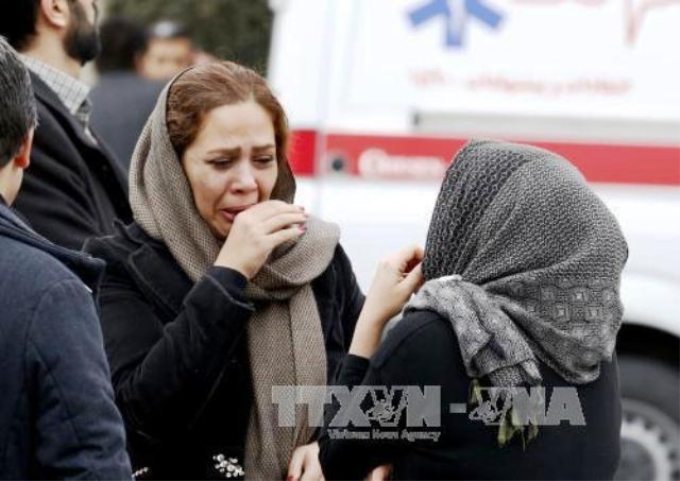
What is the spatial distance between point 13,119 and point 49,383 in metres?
0.43

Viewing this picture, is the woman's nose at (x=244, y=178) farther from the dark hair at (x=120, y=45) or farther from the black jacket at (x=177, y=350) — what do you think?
the dark hair at (x=120, y=45)

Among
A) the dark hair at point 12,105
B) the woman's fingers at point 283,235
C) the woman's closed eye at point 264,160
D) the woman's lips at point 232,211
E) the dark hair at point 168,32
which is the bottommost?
the dark hair at point 168,32

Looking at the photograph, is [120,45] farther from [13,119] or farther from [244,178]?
[13,119]

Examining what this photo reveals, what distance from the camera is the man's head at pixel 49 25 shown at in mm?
3812

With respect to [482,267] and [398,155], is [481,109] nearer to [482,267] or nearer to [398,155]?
[398,155]

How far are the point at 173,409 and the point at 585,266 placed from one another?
79cm

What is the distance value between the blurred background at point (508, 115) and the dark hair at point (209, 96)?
2134 millimetres

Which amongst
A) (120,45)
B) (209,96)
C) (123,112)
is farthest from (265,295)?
(120,45)

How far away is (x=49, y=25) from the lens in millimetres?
3822

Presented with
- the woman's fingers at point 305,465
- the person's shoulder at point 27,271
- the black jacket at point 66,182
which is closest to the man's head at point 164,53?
the black jacket at point 66,182

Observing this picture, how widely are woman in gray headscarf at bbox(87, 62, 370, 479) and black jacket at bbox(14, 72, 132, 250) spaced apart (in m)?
0.51

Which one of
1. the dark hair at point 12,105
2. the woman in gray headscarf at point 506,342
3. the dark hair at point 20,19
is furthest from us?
the dark hair at point 20,19

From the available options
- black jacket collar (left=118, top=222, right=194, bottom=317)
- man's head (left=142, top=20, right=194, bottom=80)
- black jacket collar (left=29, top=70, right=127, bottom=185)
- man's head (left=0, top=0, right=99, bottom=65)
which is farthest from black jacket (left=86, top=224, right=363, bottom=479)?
man's head (left=142, top=20, right=194, bottom=80)

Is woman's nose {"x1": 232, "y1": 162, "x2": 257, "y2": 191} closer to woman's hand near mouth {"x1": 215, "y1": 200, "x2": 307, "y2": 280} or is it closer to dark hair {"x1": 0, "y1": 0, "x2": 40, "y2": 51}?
woman's hand near mouth {"x1": 215, "y1": 200, "x2": 307, "y2": 280}
